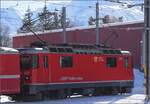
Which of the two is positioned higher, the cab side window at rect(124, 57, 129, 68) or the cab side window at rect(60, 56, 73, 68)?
the cab side window at rect(60, 56, 73, 68)

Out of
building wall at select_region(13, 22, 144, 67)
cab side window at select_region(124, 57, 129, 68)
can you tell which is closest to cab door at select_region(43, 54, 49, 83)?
cab side window at select_region(124, 57, 129, 68)

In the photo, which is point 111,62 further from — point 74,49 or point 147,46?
point 147,46

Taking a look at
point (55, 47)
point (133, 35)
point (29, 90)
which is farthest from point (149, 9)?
point (133, 35)

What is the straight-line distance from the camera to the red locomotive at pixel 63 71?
29578 millimetres

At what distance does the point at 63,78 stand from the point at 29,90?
3151 millimetres

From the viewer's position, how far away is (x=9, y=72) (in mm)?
29422

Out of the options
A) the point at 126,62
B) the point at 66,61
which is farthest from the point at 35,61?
the point at 126,62

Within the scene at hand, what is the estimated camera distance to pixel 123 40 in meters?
62.1

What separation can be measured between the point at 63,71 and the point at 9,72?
14.7 feet

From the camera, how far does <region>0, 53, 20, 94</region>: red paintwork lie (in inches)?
1145

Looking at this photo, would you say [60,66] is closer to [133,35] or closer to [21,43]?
[133,35]

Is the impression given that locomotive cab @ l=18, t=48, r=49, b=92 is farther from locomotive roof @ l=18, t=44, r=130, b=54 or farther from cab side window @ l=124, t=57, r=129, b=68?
cab side window @ l=124, t=57, r=129, b=68

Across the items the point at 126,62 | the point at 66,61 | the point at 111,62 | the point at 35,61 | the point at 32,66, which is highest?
the point at 35,61

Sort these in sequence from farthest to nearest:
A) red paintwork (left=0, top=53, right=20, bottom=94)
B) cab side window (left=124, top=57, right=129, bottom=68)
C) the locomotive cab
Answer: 1. cab side window (left=124, top=57, right=129, bottom=68)
2. the locomotive cab
3. red paintwork (left=0, top=53, right=20, bottom=94)
